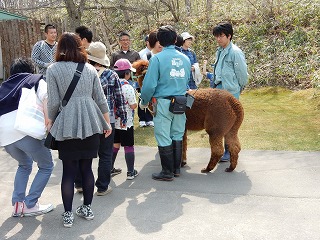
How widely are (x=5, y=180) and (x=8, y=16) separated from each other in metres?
9.22

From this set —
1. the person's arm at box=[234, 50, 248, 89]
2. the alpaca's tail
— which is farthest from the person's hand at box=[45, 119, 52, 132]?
the person's arm at box=[234, 50, 248, 89]

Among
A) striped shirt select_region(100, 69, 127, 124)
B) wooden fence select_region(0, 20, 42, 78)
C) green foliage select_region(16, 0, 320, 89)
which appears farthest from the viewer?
wooden fence select_region(0, 20, 42, 78)

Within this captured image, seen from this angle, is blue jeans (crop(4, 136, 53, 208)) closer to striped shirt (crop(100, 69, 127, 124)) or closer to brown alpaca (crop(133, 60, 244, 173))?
striped shirt (crop(100, 69, 127, 124))

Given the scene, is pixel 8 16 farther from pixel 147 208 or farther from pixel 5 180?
pixel 147 208

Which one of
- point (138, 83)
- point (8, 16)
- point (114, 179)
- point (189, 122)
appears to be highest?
point (8, 16)

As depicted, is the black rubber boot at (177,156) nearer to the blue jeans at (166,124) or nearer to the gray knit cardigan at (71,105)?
the blue jeans at (166,124)

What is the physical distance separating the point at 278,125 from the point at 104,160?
438 cm

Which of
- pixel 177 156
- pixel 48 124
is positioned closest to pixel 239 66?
pixel 177 156

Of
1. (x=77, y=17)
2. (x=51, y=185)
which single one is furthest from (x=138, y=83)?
(x=77, y=17)

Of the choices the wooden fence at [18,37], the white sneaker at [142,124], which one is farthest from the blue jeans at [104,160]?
the wooden fence at [18,37]

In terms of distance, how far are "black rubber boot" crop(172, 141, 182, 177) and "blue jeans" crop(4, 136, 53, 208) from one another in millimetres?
1712

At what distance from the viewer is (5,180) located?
16.9ft

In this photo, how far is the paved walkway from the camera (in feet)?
11.6

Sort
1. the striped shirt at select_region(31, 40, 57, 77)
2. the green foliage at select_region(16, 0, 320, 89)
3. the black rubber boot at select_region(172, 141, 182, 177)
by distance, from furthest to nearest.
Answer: the green foliage at select_region(16, 0, 320, 89) < the striped shirt at select_region(31, 40, 57, 77) < the black rubber boot at select_region(172, 141, 182, 177)
